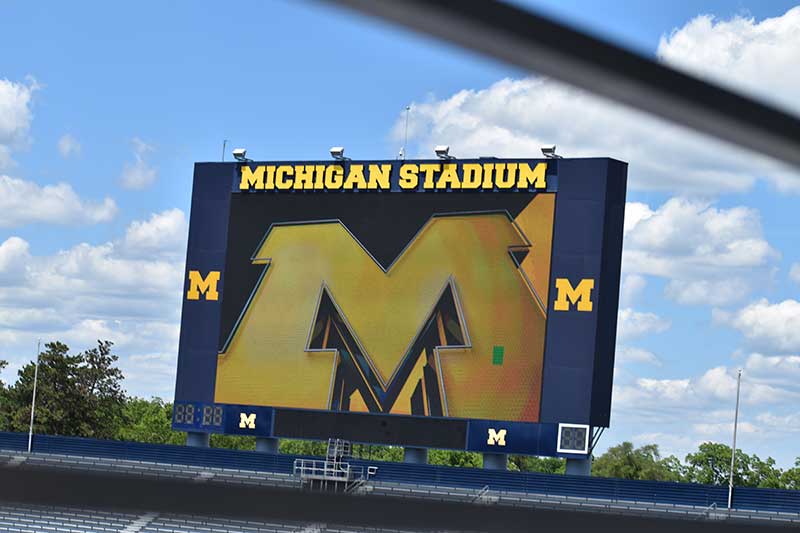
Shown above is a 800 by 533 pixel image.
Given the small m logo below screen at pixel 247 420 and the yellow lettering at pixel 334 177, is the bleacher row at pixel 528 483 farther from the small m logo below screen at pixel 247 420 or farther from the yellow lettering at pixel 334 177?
the yellow lettering at pixel 334 177

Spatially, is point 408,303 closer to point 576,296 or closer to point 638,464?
point 576,296

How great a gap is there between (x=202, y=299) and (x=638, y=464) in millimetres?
35085

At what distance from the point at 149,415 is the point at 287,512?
52643 millimetres

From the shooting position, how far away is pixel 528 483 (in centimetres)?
1948

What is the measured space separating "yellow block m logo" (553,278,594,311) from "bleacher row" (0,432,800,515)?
279cm

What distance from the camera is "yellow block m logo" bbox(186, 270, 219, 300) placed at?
18.5 metres

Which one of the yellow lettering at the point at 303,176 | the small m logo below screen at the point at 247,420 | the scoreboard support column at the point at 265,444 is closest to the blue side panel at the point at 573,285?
the yellow lettering at the point at 303,176

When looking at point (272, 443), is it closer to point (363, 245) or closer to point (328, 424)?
point (328, 424)

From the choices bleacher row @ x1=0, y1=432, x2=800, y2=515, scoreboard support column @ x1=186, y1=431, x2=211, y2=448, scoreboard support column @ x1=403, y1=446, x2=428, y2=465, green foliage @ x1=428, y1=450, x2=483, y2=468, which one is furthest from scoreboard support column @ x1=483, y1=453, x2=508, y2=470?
green foliage @ x1=428, y1=450, x2=483, y2=468

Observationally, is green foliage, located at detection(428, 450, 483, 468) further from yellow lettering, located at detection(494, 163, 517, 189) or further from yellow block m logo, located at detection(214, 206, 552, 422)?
yellow lettering, located at detection(494, 163, 517, 189)

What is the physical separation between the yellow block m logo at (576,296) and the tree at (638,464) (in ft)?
113

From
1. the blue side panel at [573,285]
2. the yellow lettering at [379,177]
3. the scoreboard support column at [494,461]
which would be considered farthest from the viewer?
the scoreboard support column at [494,461]

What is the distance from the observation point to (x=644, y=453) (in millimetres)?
50219

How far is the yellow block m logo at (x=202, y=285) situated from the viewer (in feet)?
60.8
